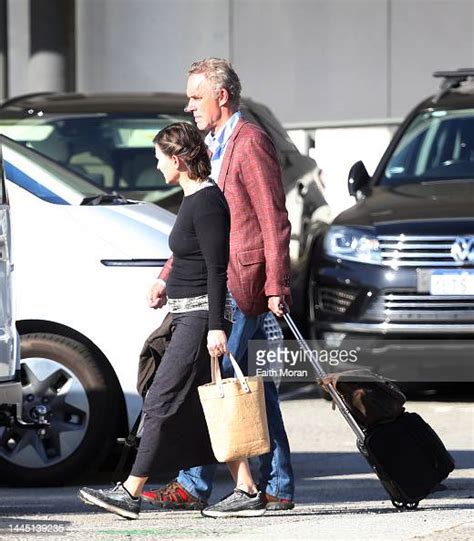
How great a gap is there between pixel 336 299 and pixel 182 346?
3.77 metres

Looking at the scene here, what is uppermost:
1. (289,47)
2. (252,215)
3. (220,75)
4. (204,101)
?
(289,47)

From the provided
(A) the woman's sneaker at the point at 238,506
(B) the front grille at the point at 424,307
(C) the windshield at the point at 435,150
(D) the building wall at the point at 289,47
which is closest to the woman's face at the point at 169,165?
(A) the woman's sneaker at the point at 238,506

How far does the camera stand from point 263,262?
692cm

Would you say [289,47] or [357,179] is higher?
[289,47]

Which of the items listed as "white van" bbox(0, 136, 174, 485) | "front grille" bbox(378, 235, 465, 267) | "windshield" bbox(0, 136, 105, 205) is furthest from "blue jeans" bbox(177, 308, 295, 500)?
"front grille" bbox(378, 235, 465, 267)

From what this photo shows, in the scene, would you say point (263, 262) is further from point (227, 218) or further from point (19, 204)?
point (19, 204)

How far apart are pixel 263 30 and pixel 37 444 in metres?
11.8

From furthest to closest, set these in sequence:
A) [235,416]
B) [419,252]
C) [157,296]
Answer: [419,252]
[157,296]
[235,416]

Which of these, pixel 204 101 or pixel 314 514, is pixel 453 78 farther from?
pixel 314 514

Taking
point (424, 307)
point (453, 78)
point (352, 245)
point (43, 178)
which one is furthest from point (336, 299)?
point (43, 178)

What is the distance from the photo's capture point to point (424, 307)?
33.3ft

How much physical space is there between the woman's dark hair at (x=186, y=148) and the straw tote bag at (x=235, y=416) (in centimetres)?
82

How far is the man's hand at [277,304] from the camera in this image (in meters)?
6.81

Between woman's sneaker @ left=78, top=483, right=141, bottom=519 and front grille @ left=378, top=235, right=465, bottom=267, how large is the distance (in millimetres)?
3873
